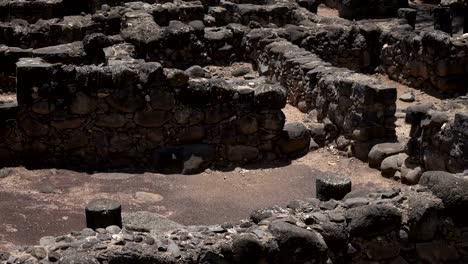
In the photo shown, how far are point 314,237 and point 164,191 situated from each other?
4.42 metres

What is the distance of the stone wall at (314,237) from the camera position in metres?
6.65

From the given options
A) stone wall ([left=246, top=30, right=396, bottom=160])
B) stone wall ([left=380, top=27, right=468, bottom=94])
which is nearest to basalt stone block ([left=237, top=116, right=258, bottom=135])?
stone wall ([left=246, top=30, right=396, bottom=160])

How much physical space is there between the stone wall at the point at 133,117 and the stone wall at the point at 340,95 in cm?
109

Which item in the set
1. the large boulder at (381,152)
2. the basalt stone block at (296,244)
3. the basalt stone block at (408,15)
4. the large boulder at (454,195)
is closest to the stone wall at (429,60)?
the basalt stone block at (408,15)

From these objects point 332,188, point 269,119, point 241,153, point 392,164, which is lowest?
point 241,153

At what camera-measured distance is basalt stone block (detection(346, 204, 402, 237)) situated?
24.6 feet

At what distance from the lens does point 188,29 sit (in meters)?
16.1

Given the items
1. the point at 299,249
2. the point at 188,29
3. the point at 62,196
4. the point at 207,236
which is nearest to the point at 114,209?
the point at 207,236

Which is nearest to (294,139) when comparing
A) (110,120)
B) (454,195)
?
(110,120)

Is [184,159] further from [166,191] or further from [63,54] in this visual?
[63,54]

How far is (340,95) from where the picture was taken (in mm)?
13000

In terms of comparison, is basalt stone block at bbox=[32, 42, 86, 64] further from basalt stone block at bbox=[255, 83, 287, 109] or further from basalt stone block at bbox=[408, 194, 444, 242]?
basalt stone block at bbox=[408, 194, 444, 242]

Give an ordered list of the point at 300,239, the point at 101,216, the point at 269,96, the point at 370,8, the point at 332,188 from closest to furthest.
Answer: the point at 300,239 < the point at 101,216 < the point at 332,188 < the point at 269,96 < the point at 370,8

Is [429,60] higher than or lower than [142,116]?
lower
